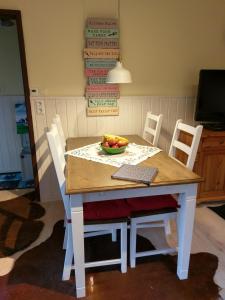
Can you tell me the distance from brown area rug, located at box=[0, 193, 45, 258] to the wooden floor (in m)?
0.07

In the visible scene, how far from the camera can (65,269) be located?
1597mm

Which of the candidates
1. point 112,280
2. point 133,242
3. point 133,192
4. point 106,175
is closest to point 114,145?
point 106,175

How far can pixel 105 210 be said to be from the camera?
1.54 meters

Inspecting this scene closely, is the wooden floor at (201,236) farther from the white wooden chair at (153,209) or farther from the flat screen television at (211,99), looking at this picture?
the flat screen television at (211,99)

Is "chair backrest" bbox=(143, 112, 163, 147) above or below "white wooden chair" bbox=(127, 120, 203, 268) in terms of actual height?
above

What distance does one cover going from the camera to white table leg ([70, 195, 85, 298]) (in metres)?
1.29

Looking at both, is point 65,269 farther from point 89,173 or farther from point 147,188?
point 147,188

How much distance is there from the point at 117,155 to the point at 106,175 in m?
0.41

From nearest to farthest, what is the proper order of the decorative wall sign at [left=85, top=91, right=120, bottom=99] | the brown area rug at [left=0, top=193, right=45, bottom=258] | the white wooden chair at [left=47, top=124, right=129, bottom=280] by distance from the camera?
the white wooden chair at [left=47, top=124, right=129, bottom=280]
the brown area rug at [left=0, top=193, right=45, bottom=258]
the decorative wall sign at [left=85, top=91, right=120, bottom=99]

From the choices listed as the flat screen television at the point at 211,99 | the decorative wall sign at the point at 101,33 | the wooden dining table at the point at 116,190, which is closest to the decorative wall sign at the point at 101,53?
the decorative wall sign at the point at 101,33

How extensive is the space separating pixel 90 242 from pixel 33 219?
712 millimetres

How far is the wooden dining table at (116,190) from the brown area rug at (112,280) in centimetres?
10

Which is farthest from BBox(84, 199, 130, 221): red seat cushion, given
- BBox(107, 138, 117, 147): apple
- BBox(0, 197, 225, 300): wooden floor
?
BBox(0, 197, 225, 300): wooden floor

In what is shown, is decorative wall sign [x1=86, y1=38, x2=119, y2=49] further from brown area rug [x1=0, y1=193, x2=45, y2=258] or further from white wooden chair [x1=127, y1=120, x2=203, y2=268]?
brown area rug [x1=0, y1=193, x2=45, y2=258]
